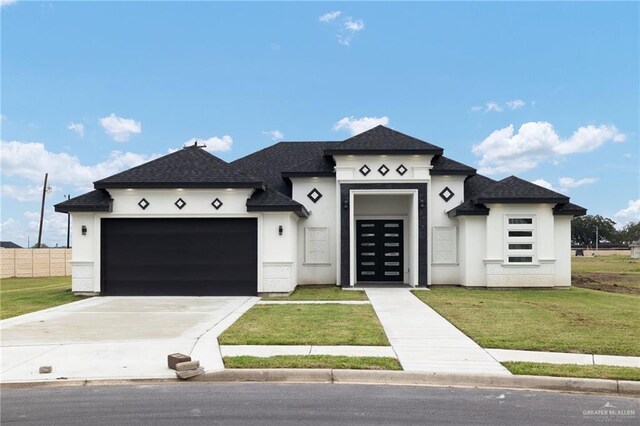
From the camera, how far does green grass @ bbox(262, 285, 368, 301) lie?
1563 centimetres

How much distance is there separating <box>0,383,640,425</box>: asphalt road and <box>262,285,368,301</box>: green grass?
8.77 m

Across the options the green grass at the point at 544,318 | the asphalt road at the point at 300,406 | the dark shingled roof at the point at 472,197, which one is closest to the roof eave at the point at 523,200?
the dark shingled roof at the point at 472,197

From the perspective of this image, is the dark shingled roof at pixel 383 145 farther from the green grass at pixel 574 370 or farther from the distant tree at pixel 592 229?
the distant tree at pixel 592 229

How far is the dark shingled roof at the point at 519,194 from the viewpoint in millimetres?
17797

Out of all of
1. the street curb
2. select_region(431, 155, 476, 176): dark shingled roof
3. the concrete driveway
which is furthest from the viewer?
select_region(431, 155, 476, 176): dark shingled roof

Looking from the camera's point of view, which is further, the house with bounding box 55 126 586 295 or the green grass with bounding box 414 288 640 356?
the house with bounding box 55 126 586 295

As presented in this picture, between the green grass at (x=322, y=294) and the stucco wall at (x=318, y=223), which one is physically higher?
the stucco wall at (x=318, y=223)

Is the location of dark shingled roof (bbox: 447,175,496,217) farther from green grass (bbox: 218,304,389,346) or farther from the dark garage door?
the dark garage door

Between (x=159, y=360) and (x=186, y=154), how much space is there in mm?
11379

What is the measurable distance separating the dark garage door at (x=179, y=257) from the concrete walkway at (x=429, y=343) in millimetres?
5282

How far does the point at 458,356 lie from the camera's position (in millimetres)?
7930

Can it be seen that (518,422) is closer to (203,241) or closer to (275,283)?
(275,283)

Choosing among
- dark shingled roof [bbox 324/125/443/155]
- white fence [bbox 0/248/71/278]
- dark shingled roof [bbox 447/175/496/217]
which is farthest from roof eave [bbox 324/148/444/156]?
white fence [bbox 0/248/71/278]

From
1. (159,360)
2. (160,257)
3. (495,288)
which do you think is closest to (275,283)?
(160,257)
